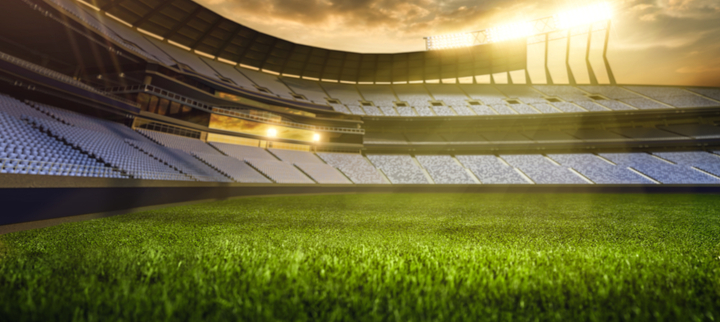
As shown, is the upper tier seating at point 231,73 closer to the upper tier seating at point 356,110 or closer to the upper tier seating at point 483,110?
the upper tier seating at point 356,110

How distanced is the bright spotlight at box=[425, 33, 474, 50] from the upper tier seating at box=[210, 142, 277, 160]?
2535cm

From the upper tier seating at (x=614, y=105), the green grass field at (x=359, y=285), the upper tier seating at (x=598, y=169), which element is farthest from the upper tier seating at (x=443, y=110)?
the green grass field at (x=359, y=285)

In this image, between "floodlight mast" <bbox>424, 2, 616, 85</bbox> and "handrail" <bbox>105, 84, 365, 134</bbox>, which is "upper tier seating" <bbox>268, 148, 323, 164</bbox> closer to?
"handrail" <bbox>105, 84, 365, 134</bbox>

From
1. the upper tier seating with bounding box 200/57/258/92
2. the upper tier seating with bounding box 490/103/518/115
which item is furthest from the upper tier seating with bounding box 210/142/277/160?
the upper tier seating with bounding box 490/103/518/115

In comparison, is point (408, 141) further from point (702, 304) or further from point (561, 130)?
point (702, 304)

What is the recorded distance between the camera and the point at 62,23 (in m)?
15.2

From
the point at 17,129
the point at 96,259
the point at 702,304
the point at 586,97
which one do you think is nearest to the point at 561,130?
the point at 586,97

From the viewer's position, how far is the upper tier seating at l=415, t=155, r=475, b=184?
26500mm

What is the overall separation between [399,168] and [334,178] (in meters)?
7.51

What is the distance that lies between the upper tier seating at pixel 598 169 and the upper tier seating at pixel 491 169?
5.54m

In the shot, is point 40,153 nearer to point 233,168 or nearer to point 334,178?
point 233,168

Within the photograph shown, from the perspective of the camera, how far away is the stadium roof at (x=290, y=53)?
2600 cm

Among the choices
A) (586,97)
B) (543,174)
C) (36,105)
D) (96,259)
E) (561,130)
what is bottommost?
(96,259)

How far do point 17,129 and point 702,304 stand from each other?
18601 mm
